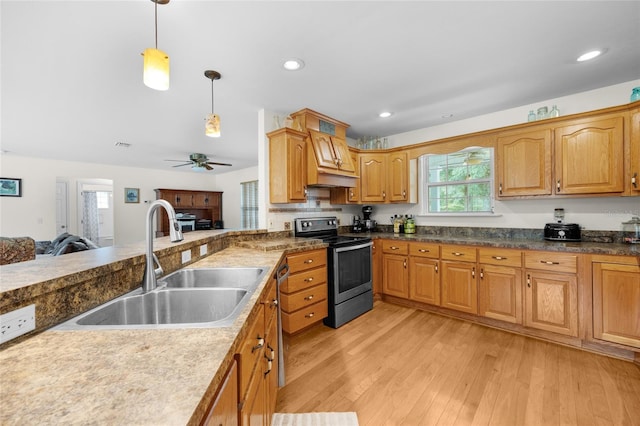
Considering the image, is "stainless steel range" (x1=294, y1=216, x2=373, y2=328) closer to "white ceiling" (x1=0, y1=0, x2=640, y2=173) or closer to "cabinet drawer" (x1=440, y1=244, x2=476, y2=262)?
"cabinet drawer" (x1=440, y1=244, x2=476, y2=262)

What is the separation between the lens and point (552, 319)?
244cm

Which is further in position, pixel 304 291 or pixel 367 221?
pixel 367 221

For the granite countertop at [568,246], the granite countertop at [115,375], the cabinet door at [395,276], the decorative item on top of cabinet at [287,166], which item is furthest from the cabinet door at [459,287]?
the granite countertop at [115,375]

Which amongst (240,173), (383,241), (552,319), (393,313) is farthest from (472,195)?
(240,173)

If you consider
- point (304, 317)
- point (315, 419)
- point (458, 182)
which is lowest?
point (315, 419)

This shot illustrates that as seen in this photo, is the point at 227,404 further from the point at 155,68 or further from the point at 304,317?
the point at 304,317

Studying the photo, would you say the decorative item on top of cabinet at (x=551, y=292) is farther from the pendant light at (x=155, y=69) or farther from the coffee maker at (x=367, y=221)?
the pendant light at (x=155, y=69)

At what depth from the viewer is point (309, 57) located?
6.75ft

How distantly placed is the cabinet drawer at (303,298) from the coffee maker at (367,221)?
161 cm

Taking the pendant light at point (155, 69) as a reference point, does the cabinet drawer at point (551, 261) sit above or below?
below

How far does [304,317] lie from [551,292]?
2281 mm

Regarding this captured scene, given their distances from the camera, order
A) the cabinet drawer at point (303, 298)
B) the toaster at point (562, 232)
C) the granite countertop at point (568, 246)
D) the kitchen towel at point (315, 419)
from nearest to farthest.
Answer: the kitchen towel at point (315, 419), the granite countertop at point (568, 246), the cabinet drawer at point (303, 298), the toaster at point (562, 232)

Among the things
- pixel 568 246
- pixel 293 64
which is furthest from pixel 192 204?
pixel 568 246

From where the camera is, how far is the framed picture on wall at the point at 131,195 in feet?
22.4
